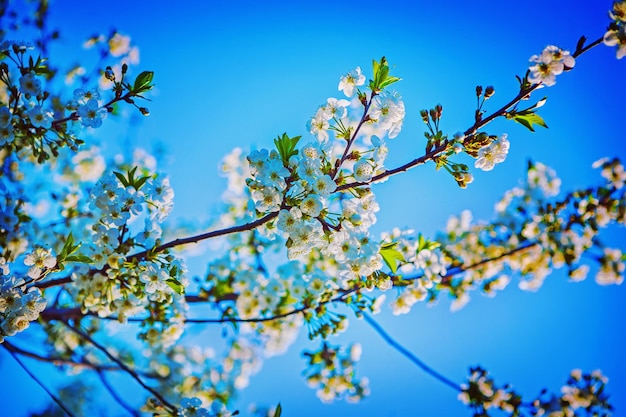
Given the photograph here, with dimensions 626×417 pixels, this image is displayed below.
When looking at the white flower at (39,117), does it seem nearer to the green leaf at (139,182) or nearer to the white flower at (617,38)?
the green leaf at (139,182)

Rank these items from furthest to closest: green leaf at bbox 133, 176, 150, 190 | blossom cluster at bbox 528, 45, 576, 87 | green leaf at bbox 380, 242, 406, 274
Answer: green leaf at bbox 133, 176, 150, 190 → green leaf at bbox 380, 242, 406, 274 → blossom cluster at bbox 528, 45, 576, 87

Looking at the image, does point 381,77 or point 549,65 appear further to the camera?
point 381,77

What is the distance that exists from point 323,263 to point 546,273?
265 centimetres

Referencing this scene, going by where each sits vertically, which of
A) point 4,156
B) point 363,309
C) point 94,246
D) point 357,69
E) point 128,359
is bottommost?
point 363,309

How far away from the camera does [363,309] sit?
3.40 m

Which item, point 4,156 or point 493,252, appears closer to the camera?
point 4,156

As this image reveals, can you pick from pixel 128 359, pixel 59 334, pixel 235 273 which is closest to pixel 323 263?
pixel 235 273

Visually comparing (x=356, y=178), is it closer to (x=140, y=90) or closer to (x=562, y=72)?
(x=562, y=72)

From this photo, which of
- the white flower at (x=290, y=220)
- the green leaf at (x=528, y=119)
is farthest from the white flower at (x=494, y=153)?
the white flower at (x=290, y=220)

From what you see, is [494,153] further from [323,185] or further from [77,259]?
[77,259]

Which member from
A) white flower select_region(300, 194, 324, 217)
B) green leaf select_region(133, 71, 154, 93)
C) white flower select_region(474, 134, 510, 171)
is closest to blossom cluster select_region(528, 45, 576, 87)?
white flower select_region(474, 134, 510, 171)

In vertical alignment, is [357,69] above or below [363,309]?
above

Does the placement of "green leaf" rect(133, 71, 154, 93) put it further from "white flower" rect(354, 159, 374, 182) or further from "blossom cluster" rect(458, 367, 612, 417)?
"blossom cluster" rect(458, 367, 612, 417)

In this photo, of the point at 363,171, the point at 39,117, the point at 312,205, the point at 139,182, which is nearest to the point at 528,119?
the point at 363,171
